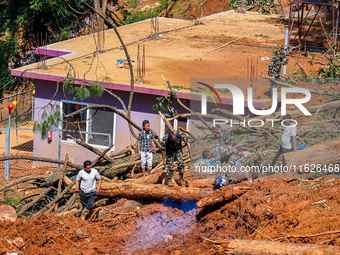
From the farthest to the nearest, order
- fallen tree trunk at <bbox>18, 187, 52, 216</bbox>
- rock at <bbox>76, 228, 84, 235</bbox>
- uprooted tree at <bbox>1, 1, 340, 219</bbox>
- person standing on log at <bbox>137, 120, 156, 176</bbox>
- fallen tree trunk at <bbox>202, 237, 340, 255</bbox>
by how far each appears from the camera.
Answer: person standing on log at <bbox>137, 120, 156, 176</bbox>, fallen tree trunk at <bbox>18, 187, 52, 216</bbox>, uprooted tree at <bbox>1, 1, 340, 219</bbox>, rock at <bbox>76, 228, 84, 235</bbox>, fallen tree trunk at <bbox>202, 237, 340, 255</bbox>

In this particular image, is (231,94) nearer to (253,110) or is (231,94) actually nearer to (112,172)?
(253,110)

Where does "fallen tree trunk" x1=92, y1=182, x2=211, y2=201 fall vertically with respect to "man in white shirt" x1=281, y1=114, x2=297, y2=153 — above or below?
below

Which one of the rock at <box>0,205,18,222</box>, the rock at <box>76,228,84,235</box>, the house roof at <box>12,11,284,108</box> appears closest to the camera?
the rock at <box>76,228,84,235</box>

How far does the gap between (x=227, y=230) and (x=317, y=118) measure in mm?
4008

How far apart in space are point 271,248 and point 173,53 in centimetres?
1254

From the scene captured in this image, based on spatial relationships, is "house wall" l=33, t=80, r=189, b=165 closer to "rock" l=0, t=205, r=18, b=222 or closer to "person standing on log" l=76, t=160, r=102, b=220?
"rock" l=0, t=205, r=18, b=222

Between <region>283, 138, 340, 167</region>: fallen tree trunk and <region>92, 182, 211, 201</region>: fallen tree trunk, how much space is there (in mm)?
1778

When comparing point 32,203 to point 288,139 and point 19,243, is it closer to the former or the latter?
point 19,243

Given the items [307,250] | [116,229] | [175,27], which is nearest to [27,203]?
[116,229]

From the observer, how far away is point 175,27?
74.0ft

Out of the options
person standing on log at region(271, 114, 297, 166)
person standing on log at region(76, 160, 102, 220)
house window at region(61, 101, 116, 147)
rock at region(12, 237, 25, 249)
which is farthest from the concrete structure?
rock at region(12, 237, 25, 249)

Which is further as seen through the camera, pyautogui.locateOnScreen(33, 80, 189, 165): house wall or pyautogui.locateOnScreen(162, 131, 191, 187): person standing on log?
pyautogui.locateOnScreen(33, 80, 189, 165): house wall

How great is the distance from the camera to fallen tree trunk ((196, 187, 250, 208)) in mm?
8023

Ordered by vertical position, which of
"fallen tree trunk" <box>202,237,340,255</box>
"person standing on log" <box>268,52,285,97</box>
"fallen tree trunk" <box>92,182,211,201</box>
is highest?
"person standing on log" <box>268,52,285,97</box>
